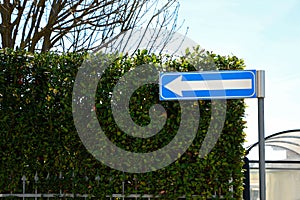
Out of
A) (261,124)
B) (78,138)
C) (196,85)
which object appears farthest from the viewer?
(78,138)

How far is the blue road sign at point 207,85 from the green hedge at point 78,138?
40cm

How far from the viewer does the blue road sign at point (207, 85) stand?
5.54 metres

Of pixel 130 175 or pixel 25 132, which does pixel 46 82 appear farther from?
pixel 130 175

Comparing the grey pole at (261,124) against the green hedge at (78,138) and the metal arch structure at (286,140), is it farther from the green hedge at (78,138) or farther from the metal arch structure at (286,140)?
the metal arch structure at (286,140)

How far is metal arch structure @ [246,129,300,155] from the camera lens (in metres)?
11.0

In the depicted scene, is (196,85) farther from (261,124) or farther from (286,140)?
(286,140)

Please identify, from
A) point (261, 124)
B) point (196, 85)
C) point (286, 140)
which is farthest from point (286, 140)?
point (261, 124)

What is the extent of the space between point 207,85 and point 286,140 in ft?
21.1

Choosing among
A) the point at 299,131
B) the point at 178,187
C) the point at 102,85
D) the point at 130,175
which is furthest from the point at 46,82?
the point at 299,131

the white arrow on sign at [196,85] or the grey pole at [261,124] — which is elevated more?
the white arrow on sign at [196,85]

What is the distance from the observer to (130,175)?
6699 mm

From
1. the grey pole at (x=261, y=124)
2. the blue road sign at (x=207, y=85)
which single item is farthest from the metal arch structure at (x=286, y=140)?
the grey pole at (x=261, y=124)

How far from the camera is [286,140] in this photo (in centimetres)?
1194

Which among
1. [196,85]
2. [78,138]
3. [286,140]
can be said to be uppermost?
[196,85]
